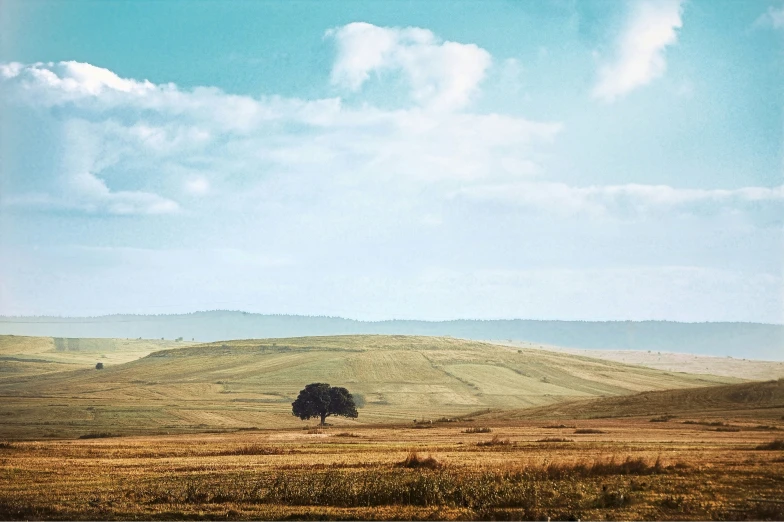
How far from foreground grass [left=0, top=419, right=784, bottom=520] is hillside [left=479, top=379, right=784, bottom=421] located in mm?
45585

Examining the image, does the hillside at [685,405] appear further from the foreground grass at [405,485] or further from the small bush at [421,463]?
the small bush at [421,463]

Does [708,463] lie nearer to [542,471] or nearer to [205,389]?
[542,471]

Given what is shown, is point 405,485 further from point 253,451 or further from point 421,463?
point 253,451

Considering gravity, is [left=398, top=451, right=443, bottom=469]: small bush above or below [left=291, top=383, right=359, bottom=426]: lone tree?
above

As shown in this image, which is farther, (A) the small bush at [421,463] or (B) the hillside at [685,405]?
(B) the hillside at [685,405]

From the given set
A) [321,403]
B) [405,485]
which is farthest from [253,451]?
[321,403]

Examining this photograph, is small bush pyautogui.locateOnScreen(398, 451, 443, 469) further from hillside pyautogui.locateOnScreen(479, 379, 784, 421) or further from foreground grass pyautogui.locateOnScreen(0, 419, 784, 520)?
hillside pyautogui.locateOnScreen(479, 379, 784, 421)

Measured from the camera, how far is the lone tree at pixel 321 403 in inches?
4515

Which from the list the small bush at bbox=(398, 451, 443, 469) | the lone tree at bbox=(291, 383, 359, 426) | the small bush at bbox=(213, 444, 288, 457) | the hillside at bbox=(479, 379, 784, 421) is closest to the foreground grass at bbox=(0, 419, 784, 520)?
the small bush at bbox=(398, 451, 443, 469)

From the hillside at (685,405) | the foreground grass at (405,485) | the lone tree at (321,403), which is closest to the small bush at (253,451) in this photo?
the foreground grass at (405,485)

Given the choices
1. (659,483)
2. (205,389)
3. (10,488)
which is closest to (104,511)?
(10,488)

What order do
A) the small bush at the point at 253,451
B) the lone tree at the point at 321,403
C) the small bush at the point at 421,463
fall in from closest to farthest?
the small bush at the point at 421,463, the small bush at the point at 253,451, the lone tree at the point at 321,403

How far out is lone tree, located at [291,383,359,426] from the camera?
376ft

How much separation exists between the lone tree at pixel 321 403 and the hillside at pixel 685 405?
2199cm
